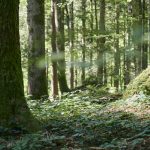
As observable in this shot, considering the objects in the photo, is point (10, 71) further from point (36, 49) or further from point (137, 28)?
point (137, 28)

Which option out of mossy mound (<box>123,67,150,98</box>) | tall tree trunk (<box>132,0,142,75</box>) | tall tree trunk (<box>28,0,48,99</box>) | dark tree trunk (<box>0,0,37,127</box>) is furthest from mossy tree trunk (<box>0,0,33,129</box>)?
tall tree trunk (<box>132,0,142,75</box>)

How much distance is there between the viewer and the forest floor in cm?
575

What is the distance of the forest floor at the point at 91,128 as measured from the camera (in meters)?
5.75

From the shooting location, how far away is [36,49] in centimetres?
1384

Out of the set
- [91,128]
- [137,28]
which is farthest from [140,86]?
[137,28]

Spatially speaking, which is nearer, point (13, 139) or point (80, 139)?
point (80, 139)

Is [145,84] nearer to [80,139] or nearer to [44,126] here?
[44,126]

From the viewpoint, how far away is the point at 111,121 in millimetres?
7488

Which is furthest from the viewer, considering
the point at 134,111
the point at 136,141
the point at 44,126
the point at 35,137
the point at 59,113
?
the point at 59,113

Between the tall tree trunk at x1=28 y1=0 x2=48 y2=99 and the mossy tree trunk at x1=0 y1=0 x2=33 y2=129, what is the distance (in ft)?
19.4

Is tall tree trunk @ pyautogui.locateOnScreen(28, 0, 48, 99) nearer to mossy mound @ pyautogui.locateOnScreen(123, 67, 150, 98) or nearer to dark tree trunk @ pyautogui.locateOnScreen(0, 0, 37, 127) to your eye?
mossy mound @ pyautogui.locateOnScreen(123, 67, 150, 98)

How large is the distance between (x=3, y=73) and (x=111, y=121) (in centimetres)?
226

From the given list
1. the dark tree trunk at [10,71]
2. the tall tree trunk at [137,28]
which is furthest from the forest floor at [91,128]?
the tall tree trunk at [137,28]

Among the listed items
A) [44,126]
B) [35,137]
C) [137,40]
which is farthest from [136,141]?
[137,40]
